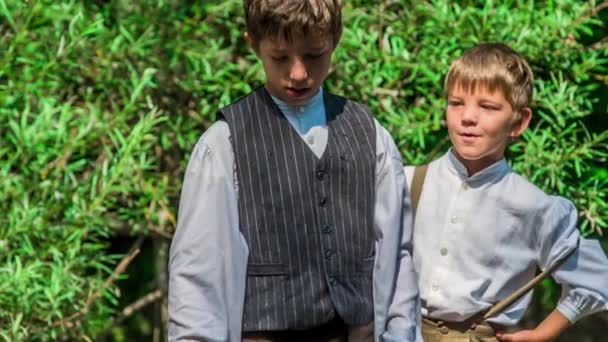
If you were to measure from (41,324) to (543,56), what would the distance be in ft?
7.40

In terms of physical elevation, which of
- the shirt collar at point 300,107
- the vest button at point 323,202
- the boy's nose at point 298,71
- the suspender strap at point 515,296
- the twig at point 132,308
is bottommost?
the twig at point 132,308

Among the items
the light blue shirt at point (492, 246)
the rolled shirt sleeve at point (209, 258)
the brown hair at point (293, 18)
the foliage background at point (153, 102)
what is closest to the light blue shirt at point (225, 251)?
the rolled shirt sleeve at point (209, 258)

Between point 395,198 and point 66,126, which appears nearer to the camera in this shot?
point 395,198

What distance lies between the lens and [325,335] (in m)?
3.86

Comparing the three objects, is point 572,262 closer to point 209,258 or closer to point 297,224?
point 297,224

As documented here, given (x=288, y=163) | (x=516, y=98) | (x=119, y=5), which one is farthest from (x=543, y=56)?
(x=288, y=163)

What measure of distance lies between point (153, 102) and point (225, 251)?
2.52 metres

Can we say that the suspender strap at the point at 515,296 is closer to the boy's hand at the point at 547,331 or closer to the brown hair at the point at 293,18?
the boy's hand at the point at 547,331

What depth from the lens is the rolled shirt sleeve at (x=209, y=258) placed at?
12.3 ft

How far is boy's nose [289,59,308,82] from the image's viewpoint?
379 centimetres

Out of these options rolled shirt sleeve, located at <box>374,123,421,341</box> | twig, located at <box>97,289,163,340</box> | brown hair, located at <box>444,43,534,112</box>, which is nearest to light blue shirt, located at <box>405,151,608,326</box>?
brown hair, located at <box>444,43,534,112</box>

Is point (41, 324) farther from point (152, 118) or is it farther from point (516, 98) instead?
point (516, 98)

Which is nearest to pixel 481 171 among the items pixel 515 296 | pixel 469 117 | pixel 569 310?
pixel 469 117

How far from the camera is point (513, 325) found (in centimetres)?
446
